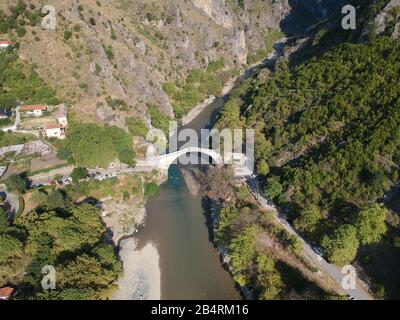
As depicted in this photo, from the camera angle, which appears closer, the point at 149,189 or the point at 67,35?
the point at 149,189

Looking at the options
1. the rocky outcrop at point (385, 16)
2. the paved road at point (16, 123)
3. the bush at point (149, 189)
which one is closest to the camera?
the bush at point (149, 189)

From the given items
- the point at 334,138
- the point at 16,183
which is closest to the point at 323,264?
the point at 334,138

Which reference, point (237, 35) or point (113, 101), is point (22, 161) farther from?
point (237, 35)

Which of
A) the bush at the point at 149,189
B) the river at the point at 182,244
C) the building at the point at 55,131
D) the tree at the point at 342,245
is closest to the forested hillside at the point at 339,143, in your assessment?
the tree at the point at 342,245

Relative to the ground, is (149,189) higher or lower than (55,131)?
lower

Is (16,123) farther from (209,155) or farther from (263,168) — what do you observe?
(263,168)

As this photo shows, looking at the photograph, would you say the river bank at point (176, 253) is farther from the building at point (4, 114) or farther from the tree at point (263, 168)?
the building at point (4, 114)

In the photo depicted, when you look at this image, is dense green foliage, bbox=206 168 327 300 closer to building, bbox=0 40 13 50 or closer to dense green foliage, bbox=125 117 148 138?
dense green foliage, bbox=125 117 148 138
